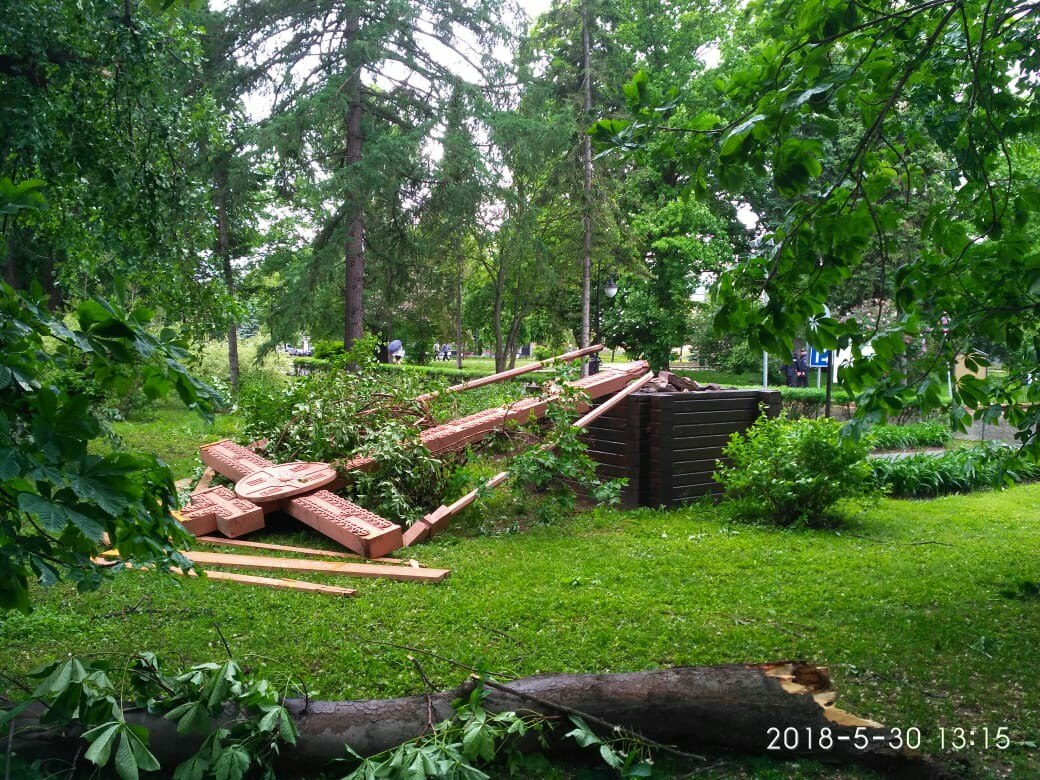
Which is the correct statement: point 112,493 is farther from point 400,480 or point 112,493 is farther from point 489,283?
point 489,283

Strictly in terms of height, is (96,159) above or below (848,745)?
above

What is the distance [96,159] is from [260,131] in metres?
10.4

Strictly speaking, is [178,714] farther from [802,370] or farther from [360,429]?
[802,370]

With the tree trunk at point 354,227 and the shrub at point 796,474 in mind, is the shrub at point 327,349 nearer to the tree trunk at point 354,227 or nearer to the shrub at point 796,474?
the shrub at point 796,474

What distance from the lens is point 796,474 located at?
764 centimetres

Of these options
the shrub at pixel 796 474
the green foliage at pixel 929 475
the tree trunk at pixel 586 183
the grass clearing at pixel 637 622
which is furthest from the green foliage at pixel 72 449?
the tree trunk at pixel 586 183

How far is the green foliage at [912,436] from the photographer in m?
15.1

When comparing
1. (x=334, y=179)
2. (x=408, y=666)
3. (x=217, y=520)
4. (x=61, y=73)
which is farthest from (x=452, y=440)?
(x=334, y=179)

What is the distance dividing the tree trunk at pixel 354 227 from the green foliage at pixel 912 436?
11306 millimetres

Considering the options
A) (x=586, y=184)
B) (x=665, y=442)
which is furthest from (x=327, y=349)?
(x=586, y=184)

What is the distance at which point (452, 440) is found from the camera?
7.77m

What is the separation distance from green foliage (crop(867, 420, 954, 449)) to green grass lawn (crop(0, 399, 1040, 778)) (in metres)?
8.63

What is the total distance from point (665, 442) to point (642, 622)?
401cm

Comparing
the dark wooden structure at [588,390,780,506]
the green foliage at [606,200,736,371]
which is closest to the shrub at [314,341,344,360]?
the dark wooden structure at [588,390,780,506]
